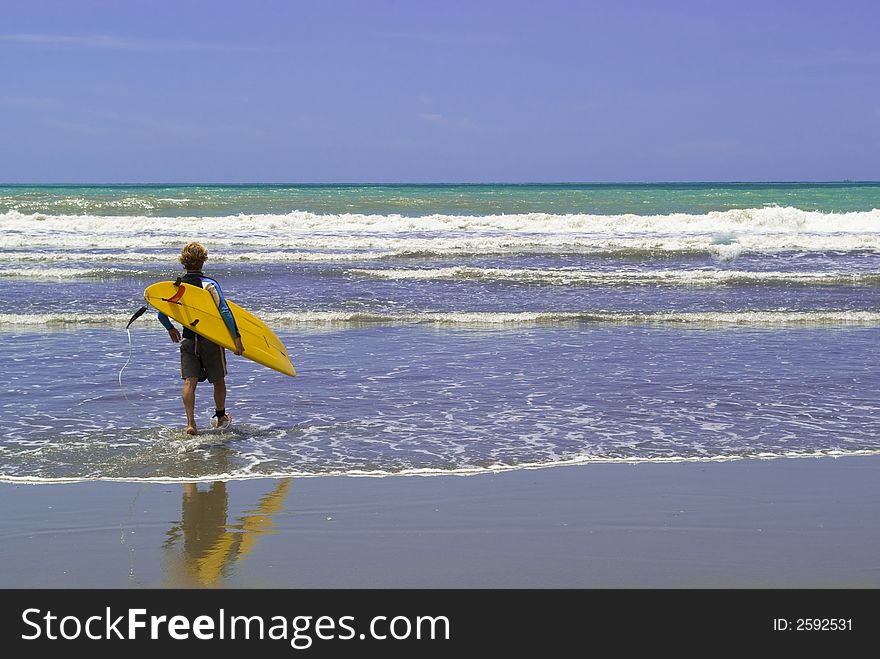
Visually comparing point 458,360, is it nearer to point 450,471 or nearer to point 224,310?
point 224,310

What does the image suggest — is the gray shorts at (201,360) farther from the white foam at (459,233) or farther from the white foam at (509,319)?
the white foam at (459,233)

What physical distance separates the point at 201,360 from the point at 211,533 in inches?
101

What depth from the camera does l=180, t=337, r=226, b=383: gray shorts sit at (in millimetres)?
7621

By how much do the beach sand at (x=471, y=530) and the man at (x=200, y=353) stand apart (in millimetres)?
1372

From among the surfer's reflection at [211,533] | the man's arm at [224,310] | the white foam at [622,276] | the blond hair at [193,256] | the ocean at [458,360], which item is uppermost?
the blond hair at [193,256]

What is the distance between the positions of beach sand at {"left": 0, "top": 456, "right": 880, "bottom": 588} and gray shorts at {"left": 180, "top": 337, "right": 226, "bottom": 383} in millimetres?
1519

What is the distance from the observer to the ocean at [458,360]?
7.16 metres

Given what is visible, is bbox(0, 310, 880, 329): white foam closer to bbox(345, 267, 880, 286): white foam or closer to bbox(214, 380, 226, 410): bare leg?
bbox(345, 267, 880, 286): white foam

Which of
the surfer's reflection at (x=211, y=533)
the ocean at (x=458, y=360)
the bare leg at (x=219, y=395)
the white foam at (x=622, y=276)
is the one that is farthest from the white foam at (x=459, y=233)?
the surfer's reflection at (x=211, y=533)

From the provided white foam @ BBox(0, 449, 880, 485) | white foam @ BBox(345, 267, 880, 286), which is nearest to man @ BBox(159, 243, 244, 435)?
white foam @ BBox(0, 449, 880, 485)
